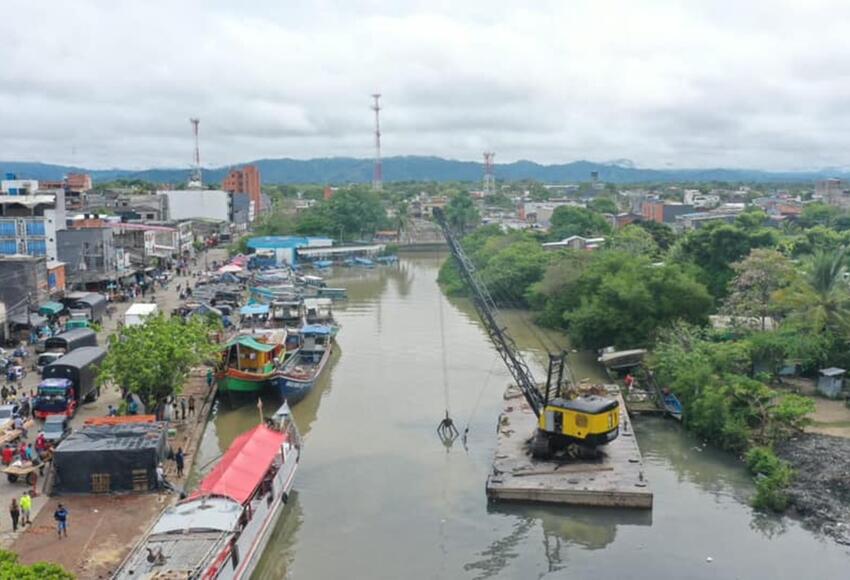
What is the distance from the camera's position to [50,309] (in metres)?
36.2

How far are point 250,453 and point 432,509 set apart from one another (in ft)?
14.5

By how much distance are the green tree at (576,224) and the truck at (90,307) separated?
42.2 metres

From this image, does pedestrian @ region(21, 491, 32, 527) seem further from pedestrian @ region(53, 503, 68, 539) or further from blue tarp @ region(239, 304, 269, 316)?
blue tarp @ region(239, 304, 269, 316)

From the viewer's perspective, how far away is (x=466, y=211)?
89938mm

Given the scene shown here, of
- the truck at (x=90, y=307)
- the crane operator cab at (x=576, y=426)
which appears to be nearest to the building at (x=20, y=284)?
the truck at (x=90, y=307)

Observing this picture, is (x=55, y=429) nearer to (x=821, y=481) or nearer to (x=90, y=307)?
(x=90, y=307)

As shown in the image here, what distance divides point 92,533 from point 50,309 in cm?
2224

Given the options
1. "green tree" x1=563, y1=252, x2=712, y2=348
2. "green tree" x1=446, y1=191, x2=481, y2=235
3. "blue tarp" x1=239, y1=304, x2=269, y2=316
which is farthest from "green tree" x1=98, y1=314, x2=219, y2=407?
"green tree" x1=446, y1=191, x2=481, y2=235

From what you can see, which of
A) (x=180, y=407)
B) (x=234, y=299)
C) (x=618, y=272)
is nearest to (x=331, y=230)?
(x=234, y=299)

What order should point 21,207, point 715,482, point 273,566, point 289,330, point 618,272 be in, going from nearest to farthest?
point 273,566 < point 715,482 < point 618,272 < point 289,330 < point 21,207

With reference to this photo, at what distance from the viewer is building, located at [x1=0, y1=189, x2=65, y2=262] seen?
136 ft

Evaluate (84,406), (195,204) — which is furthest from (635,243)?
(195,204)

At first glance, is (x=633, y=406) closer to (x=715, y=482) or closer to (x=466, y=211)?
(x=715, y=482)

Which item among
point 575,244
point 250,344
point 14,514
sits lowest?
point 14,514
